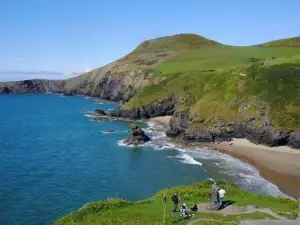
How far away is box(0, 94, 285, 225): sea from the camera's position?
53469 mm

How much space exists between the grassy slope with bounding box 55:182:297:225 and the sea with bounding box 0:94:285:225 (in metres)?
12.8

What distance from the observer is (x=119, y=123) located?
11938 cm

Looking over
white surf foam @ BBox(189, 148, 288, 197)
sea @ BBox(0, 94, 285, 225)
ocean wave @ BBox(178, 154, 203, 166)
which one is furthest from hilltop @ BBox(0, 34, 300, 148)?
ocean wave @ BBox(178, 154, 203, 166)

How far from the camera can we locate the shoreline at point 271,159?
62.5m

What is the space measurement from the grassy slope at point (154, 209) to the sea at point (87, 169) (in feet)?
42.0

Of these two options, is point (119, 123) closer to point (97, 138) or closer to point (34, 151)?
point (97, 138)

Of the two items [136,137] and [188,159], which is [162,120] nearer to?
[136,137]

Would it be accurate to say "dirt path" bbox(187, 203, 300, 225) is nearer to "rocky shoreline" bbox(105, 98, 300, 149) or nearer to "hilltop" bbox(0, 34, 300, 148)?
"rocky shoreline" bbox(105, 98, 300, 149)

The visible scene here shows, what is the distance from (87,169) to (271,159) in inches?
1349

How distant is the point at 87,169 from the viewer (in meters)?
69.4

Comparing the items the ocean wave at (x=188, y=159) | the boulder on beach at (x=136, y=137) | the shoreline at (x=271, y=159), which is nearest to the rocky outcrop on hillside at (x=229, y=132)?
the shoreline at (x=271, y=159)

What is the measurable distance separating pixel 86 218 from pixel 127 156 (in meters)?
45.2

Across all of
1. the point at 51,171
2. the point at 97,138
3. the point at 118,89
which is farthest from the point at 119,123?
the point at 118,89

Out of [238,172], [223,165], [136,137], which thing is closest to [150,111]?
[136,137]
